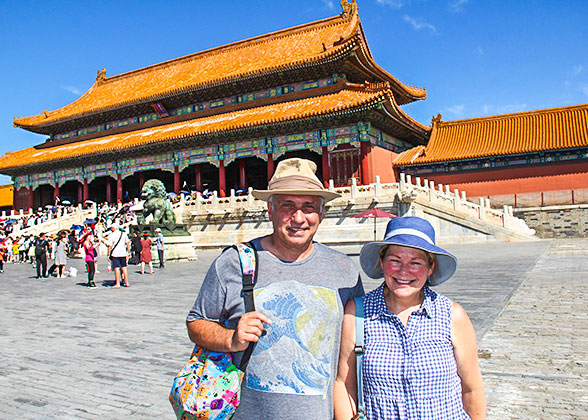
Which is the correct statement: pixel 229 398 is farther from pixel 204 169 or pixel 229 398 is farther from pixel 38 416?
pixel 204 169

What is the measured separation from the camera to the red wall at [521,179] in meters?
Result: 22.0

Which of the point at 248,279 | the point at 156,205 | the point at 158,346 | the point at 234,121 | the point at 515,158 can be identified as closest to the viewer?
the point at 248,279

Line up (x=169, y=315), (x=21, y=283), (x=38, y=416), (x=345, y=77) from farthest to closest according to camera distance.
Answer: (x=345, y=77), (x=21, y=283), (x=169, y=315), (x=38, y=416)

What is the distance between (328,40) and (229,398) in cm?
2533

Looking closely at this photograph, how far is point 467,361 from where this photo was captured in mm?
1983

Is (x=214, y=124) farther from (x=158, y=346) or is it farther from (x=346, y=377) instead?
(x=346, y=377)

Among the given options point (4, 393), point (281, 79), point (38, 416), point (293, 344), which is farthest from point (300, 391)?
point (281, 79)

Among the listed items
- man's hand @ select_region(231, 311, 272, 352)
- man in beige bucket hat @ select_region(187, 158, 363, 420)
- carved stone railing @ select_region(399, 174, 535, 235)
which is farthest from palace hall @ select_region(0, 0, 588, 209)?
man's hand @ select_region(231, 311, 272, 352)

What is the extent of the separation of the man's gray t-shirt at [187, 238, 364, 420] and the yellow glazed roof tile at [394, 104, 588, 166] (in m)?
22.9

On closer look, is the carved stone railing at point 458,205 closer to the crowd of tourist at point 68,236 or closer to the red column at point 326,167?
the red column at point 326,167

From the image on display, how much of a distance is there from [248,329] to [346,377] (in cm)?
49

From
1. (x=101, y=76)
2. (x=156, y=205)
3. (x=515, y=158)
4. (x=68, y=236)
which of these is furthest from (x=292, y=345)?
(x=101, y=76)

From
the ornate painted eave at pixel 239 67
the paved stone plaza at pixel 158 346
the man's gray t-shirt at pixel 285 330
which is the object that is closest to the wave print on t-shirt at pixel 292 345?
the man's gray t-shirt at pixel 285 330

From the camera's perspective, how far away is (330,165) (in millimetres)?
22625
